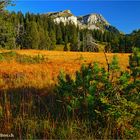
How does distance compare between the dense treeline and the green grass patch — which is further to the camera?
the dense treeline

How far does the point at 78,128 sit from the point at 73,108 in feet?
1.58

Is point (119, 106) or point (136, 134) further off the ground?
point (119, 106)

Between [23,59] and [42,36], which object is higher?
[42,36]


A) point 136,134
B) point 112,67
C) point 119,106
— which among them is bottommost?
point 136,134

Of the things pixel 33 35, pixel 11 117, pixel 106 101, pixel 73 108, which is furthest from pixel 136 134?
pixel 33 35

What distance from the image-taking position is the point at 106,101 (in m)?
5.87

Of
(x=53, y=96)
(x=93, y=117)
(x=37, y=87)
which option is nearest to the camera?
(x=93, y=117)

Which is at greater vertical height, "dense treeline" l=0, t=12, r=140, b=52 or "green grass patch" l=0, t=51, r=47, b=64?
"dense treeline" l=0, t=12, r=140, b=52

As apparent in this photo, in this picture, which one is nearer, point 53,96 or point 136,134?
point 136,134

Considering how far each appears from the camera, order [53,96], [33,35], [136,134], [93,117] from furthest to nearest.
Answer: [33,35]
[53,96]
[93,117]
[136,134]

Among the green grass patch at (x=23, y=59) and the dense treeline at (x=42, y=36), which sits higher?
the dense treeline at (x=42, y=36)

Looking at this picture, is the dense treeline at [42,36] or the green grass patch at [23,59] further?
the dense treeline at [42,36]

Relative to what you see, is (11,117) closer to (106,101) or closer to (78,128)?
(78,128)

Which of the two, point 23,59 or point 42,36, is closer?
point 23,59
